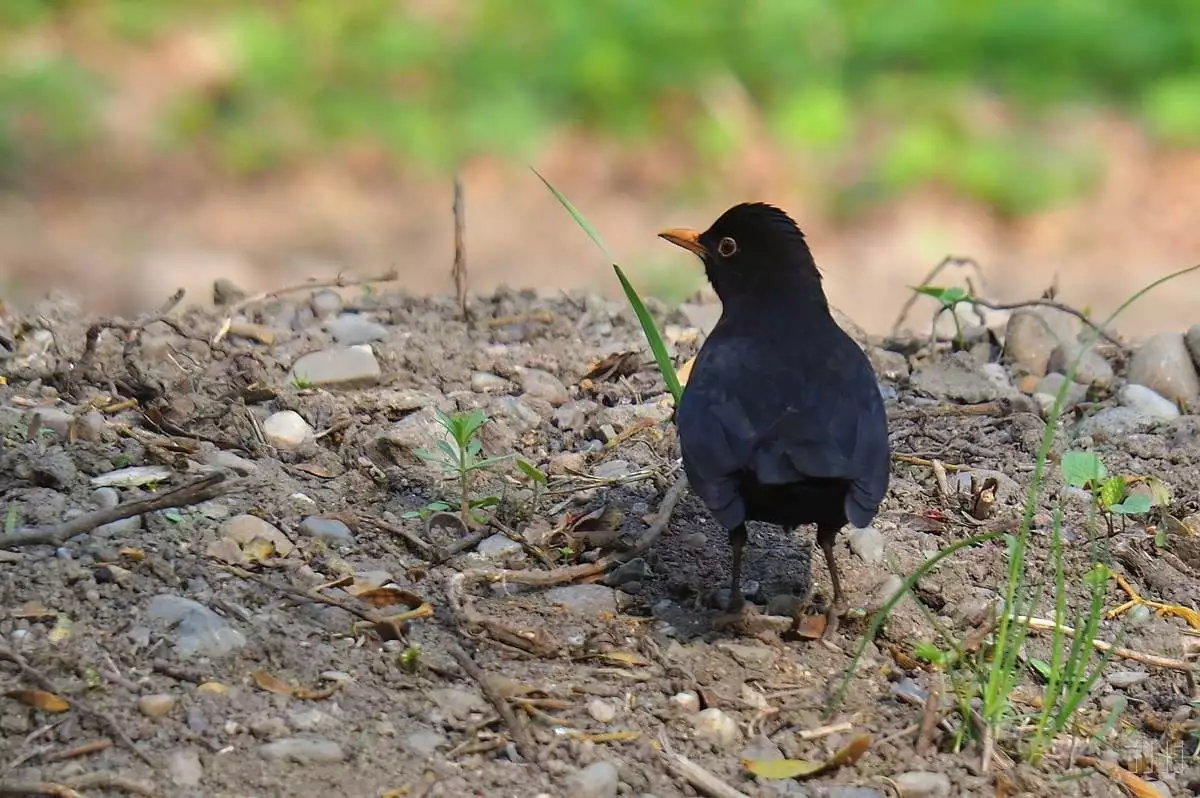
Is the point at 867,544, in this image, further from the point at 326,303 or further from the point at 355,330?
the point at 326,303

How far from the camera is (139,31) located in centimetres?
962

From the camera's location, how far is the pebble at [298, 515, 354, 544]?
12.4ft

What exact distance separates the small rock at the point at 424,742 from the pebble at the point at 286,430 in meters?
1.43

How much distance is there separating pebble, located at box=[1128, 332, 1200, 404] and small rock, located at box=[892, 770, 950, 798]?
2.35 m

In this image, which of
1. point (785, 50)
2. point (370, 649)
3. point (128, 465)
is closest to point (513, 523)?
point (370, 649)

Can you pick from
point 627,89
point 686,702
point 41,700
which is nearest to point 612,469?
point 686,702

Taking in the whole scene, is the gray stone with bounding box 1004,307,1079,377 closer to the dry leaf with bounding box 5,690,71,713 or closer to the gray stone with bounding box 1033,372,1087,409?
the gray stone with bounding box 1033,372,1087,409

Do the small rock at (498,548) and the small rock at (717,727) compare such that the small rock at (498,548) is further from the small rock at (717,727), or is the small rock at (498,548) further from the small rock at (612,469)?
the small rock at (717,727)

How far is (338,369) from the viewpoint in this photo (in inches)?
187

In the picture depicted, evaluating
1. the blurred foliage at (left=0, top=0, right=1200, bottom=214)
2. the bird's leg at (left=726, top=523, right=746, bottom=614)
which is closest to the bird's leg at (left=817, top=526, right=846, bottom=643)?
the bird's leg at (left=726, top=523, right=746, bottom=614)

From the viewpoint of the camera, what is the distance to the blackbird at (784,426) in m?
3.55

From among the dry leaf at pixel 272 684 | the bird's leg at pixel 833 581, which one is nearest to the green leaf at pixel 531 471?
the bird's leg at pixel 833 581

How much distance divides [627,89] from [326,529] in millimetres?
5745

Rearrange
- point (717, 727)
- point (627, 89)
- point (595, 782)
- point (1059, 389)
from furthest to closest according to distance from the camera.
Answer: point (627, 89), point (1059, 389), point (717, 727), point (595, 782)
